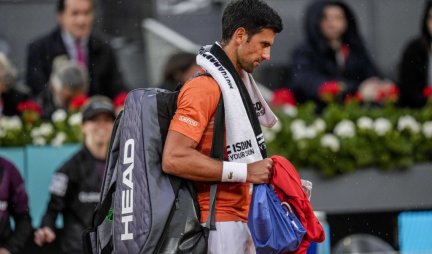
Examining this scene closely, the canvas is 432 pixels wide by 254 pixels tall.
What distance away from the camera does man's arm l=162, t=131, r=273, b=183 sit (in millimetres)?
5312

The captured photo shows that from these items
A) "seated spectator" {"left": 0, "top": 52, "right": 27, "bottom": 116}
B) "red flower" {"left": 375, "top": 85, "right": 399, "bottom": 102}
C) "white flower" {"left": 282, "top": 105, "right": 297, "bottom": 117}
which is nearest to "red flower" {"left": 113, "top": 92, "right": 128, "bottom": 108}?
"seated spectator" {"left": 0, "top": 52, "right": 27, "bottom": 116}

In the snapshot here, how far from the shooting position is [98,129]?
8.93 metres

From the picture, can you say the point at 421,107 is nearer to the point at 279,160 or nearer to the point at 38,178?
the point at 38,178

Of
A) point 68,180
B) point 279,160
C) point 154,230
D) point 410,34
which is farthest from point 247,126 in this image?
point 410,34

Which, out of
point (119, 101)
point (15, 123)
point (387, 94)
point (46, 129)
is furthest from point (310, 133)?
point (15, 123)

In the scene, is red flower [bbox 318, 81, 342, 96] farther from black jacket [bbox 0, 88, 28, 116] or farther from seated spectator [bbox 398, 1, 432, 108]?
black jacket [bbox 0, 88, 28, 116]

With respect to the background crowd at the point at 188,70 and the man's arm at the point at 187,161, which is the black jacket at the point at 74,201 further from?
the man's arm at the point at 187,161

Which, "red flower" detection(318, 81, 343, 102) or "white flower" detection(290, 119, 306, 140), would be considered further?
"red flower" detection(318, 81, 343, 102)

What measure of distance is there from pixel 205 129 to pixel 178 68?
455 centimetres

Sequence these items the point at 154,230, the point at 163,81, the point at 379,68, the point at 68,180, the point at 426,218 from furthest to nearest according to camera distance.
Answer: the point at 379,68 → the point at 163,81 → the point at 426,218 → the point at 68,180 → the point at 154,230

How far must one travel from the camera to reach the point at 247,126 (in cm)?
549

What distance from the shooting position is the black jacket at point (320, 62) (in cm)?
1066

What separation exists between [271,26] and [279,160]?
634mm

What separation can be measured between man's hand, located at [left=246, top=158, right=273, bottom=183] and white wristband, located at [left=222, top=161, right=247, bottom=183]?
33mm
